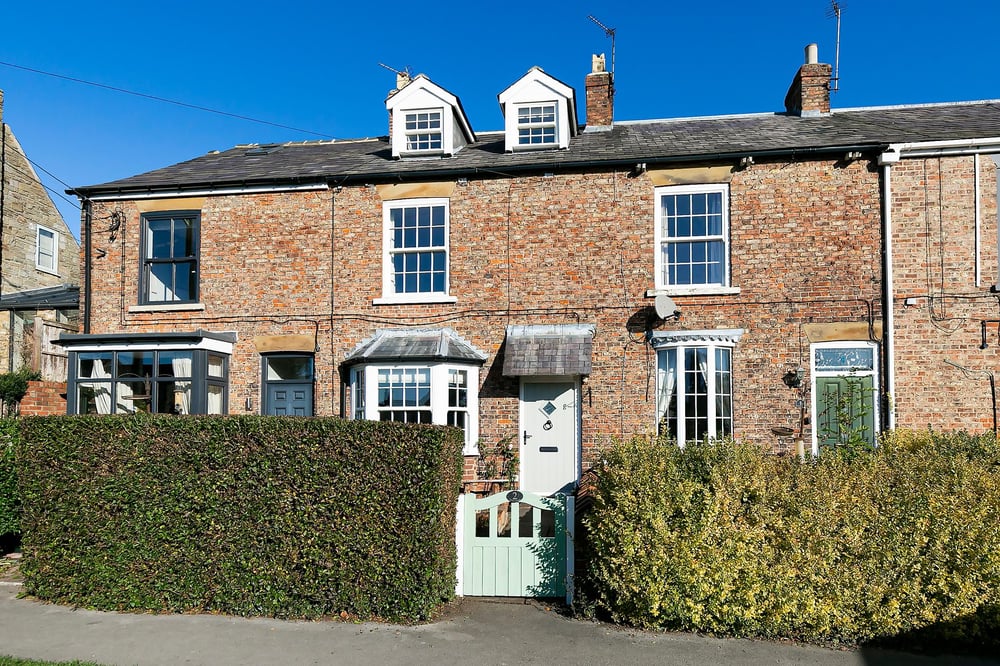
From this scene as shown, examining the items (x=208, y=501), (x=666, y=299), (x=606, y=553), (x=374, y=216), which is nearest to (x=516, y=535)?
(x=606, y=553)

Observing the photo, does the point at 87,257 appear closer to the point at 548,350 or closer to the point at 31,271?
the point at 548,350

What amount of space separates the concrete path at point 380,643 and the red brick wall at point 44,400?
22.3ft

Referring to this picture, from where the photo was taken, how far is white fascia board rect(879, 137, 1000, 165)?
1243cm

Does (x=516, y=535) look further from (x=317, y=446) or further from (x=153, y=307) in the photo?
(x=153, y=307)

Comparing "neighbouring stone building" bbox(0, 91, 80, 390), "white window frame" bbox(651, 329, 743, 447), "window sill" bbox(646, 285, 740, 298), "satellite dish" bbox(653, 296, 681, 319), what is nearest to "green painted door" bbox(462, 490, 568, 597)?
"white window frame" bbox(651, 329, 743, 447)

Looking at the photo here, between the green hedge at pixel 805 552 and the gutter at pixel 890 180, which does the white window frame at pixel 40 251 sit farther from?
the gutter at pixel 890 180

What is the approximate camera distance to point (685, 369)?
12.7m

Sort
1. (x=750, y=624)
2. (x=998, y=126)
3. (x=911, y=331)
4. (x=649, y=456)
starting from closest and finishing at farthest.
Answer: (x=750, y=624) < (x=649, y=456) < (x=911, y=331) < (x=998, y=126)

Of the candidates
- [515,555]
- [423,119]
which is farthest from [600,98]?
[515,555]

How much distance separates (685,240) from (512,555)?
23.0ft

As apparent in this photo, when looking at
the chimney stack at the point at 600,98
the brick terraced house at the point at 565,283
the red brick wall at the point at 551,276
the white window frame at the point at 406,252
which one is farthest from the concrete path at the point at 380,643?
the chimney stack at the point at 600,98

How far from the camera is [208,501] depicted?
8.11 meters

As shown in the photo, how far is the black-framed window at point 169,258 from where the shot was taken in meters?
14.7

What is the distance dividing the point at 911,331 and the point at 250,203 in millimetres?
12293
